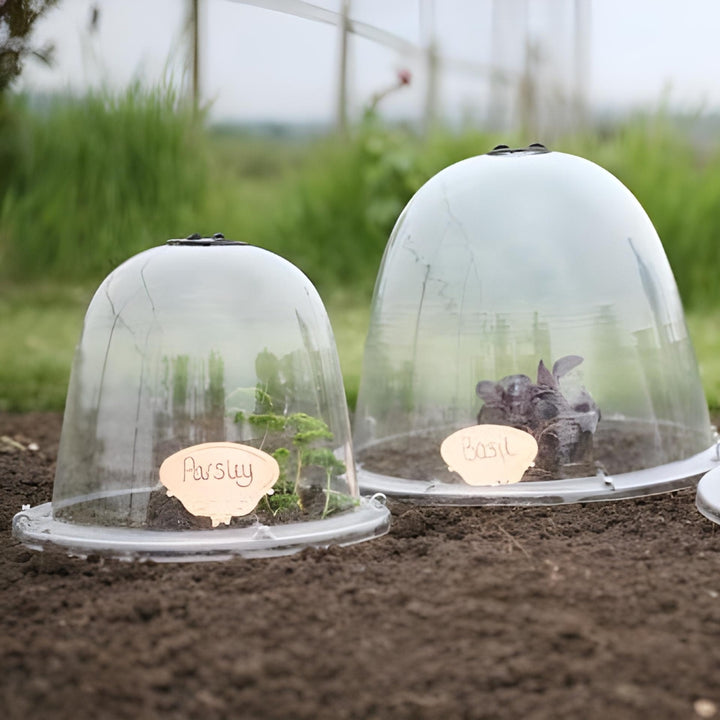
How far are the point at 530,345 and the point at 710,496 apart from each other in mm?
555

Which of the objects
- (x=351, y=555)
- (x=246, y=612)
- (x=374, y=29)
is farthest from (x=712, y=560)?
(x=374, y=29)

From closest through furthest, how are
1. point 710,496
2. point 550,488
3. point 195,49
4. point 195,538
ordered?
point 195,538 < point 710,496 < point 550,488 < point 195,49

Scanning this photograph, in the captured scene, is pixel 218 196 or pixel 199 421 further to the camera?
pixel 218 196

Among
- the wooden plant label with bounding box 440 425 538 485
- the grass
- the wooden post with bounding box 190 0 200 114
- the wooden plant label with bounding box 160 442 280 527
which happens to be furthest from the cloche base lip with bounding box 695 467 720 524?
the wooden post with bounding box 190 0 200 114

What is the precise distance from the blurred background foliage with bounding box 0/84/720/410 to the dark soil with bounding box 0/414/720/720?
240cm

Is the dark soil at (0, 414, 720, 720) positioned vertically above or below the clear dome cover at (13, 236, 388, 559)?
below

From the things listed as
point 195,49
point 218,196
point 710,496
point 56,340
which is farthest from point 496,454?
point 218,196

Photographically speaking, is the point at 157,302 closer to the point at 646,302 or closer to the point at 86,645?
the point at 86,645

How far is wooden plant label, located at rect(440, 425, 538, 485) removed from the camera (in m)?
2.66

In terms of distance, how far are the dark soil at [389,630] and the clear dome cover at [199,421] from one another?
97mm

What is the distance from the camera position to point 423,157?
6688mm

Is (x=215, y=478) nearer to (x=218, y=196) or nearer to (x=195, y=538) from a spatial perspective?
(x=195, y=538)

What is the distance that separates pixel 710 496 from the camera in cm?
247

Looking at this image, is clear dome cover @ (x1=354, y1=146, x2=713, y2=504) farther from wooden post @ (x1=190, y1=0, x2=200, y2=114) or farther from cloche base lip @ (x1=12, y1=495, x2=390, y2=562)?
wooden post @ (x1=190, y1=0, x2=200, y2=114)
